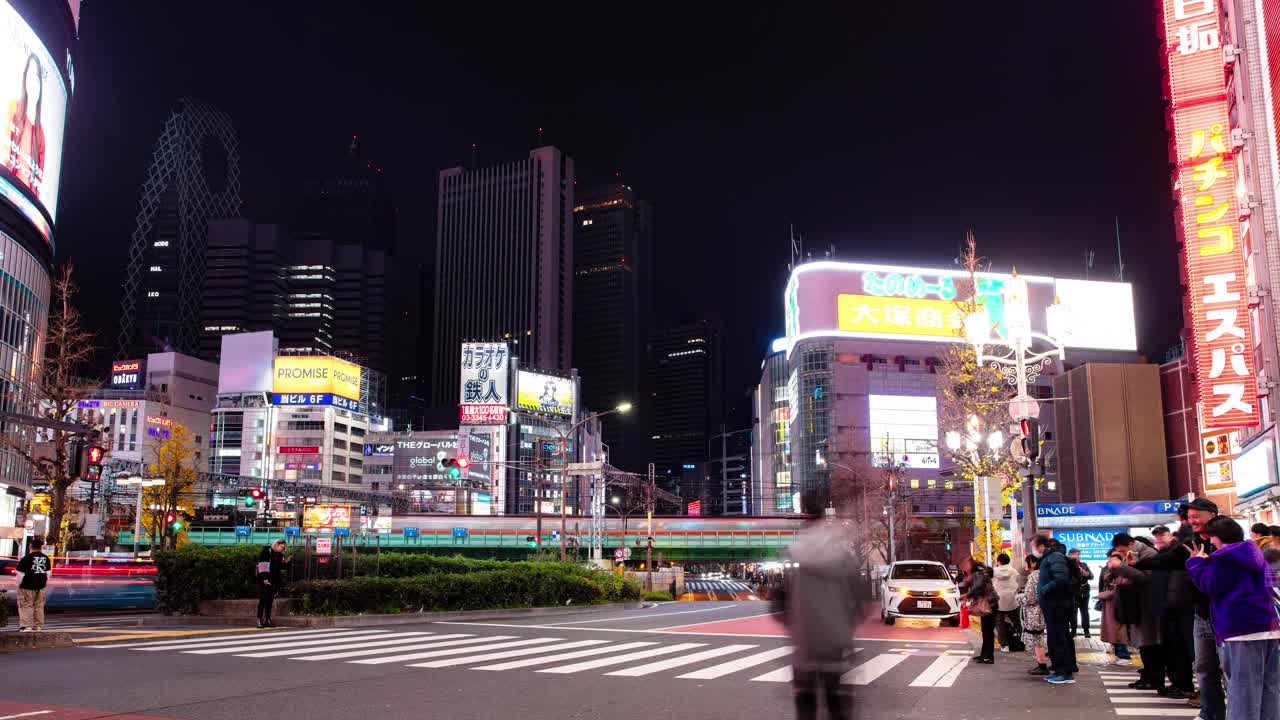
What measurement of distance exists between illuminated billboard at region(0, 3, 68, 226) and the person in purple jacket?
63.6m

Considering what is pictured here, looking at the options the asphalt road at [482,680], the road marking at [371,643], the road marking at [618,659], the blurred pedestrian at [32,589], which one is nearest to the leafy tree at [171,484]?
the blurred pedestrian at [32,589]

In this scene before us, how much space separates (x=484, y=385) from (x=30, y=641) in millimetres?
122147

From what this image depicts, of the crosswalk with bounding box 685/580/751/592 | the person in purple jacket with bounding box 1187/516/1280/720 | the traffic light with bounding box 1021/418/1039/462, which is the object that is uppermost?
the traffic light with bounding box 1021/418/1039/462

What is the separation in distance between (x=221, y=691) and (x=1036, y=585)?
33.6 feet

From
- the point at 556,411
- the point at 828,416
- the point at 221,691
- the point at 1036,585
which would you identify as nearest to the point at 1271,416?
the point at 1036,585

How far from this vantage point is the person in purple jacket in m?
6.66

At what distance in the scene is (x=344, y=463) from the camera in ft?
465

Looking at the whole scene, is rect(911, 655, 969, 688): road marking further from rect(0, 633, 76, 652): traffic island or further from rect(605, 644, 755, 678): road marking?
rect(0, 633, 76, 652): traffic island

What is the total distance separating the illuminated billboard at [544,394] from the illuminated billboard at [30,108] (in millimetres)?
75466

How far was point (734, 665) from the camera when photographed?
13992 mm

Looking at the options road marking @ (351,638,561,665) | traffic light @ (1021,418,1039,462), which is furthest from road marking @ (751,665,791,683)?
traffic light @ (1021,418,1039,462)

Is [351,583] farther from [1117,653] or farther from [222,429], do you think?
[222,429]

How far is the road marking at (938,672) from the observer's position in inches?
466

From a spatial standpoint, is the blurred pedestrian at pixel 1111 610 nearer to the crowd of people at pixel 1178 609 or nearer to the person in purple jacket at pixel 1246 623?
the crowd of people at pixel 1178 609
